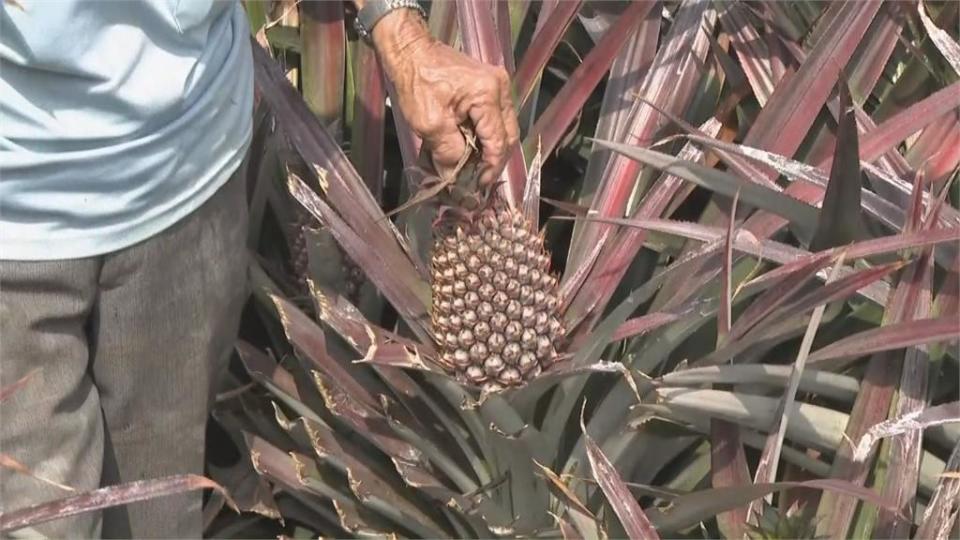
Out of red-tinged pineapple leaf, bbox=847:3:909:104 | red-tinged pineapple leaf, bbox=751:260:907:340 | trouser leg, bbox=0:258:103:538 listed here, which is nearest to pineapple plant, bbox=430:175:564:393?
red-tinged pineapple leaf, bbox=751:260:907:340

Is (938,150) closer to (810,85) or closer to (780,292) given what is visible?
(810,85)

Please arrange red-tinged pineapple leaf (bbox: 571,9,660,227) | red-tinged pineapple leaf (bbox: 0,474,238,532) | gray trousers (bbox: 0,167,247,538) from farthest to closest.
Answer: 1. red-tinged pineapple leaf (bbox: 571,9,660,227)
2. gray trousers (bbox: 0,167,247,538)
3. red-tinged pineapple leaf (bbox: 0,474,238,532)

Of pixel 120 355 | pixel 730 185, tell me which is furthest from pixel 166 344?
pixel 730 185

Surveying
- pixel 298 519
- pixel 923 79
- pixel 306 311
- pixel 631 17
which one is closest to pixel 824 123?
pixel 923 79

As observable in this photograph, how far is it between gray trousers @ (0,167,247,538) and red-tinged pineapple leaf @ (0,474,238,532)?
202 mm

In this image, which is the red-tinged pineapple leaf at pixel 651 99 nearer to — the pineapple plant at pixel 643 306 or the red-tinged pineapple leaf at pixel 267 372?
the pineapple plant at pixel 643 306

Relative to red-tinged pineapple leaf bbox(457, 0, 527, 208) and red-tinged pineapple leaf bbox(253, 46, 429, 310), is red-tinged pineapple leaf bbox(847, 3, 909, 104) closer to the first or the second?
red-tinged pineapple leaf bbox(457, 0, 527, 208)

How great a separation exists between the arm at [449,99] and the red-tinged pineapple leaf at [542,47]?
12.7 inches

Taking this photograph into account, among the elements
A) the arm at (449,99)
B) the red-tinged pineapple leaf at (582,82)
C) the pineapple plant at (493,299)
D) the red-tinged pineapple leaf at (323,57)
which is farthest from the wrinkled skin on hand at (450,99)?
the red-tinged pineapple leaf at (323,57)

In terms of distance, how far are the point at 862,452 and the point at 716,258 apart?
0.22 meters

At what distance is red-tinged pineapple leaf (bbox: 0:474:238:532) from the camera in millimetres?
658

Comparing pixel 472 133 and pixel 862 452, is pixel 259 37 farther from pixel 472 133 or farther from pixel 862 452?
pixel 862 452

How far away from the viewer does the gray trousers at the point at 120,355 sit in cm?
86

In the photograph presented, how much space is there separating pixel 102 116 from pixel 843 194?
602mm
